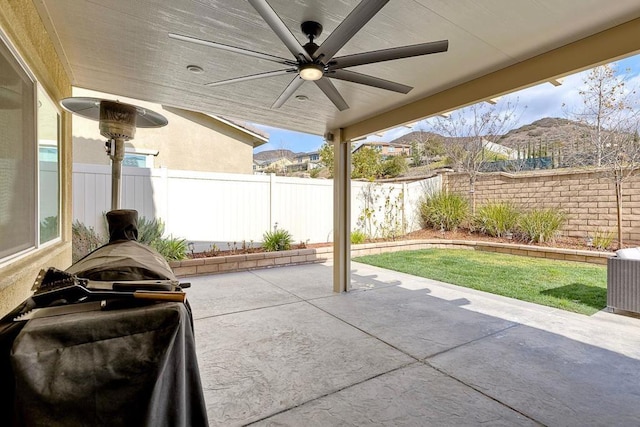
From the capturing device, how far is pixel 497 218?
8.48 meters

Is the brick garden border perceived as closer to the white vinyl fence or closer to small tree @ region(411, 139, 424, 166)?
the white vinyl fence

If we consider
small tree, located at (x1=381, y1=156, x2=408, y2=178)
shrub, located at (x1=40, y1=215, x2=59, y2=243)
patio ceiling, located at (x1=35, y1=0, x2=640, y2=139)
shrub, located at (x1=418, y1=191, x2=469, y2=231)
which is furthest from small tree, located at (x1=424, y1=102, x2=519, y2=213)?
shrub, located at (x1=40, y1=215, x2=59, y2=243)

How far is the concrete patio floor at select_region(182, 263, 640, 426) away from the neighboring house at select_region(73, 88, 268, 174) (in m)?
5.36

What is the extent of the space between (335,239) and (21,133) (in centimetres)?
379

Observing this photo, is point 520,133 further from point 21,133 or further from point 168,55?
point 21,133

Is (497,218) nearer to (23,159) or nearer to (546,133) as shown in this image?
(546,133)

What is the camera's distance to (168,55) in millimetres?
2764

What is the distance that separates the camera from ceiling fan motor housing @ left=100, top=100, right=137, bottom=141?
214 cm

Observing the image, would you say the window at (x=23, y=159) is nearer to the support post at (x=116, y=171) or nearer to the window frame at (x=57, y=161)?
the window frame at (x=57, y=161)

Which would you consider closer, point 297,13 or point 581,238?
point 297,13

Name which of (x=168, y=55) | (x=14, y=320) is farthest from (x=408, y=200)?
(x=14, y=320)

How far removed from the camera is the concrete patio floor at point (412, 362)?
2.07 metres

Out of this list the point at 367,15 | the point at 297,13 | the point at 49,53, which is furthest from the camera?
the point at 49,53

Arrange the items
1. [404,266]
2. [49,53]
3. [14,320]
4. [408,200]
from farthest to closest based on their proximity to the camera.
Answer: [408,200] → [404,266] → [49,53] → [14,320]
